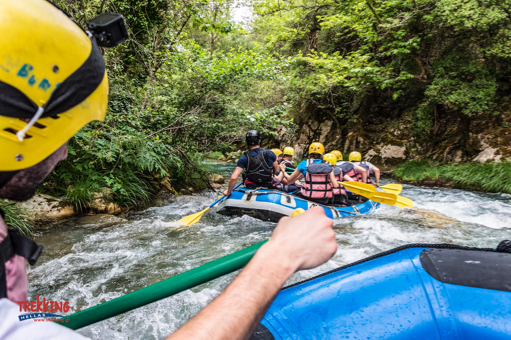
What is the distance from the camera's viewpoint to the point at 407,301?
47.0 inches

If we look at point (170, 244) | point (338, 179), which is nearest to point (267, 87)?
point (338, 179)

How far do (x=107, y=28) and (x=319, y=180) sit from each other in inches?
201

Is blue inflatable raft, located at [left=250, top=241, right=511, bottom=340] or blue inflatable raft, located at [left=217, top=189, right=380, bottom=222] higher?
blue inflatable raft, located at [left=250, top=241, right=511, bottom=340]

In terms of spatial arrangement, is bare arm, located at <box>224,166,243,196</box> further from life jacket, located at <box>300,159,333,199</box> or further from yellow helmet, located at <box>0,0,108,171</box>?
yellow helmet, located at <box>0,0,108,171</box>

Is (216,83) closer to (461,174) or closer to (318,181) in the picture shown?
(318,181)

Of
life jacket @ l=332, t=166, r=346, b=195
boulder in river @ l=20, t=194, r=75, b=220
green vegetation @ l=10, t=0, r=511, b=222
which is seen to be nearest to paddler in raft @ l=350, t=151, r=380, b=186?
life jacket @ l=332, t=166, r=346, b=195

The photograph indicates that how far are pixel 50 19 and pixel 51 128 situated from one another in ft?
1.01

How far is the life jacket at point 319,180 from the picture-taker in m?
5.61

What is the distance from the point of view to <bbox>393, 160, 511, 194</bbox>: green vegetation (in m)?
7.72

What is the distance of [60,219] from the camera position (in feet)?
14.0

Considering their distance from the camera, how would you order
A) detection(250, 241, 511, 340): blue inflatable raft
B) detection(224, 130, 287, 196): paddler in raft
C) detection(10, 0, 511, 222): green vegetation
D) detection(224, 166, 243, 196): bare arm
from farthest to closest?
detection(224, 130, 287, 196): paddler in raft → detection(224, 166, 243, 196): bare arm → detection(10, 0, 511, 222): green vegetation → detection(250, 241, 511, 340): blue inflatable raft

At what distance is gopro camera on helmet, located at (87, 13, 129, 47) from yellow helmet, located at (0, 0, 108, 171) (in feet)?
0.41

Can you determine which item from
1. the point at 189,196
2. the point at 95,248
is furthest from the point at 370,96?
the point at 95,248

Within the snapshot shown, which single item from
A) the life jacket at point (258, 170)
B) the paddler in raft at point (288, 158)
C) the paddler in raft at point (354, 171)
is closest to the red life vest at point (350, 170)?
the paddler in raft at point (354, 171)
